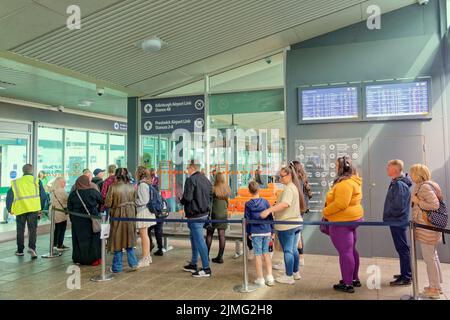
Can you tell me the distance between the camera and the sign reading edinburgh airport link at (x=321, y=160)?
655 centimetres

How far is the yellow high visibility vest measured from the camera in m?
6.61

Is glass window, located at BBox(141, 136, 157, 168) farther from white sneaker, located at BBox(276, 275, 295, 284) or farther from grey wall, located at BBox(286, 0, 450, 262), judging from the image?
white sneaker, located at BBox(276, 275, 295, 284)

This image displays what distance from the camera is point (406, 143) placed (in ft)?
20.6

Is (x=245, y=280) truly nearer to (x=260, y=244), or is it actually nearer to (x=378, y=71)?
(x=260, y=244)

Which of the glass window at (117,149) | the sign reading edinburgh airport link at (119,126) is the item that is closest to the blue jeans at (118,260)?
the sign reading edinburgh airport link at (119,126)

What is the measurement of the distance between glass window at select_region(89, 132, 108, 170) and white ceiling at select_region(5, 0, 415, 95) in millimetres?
6567

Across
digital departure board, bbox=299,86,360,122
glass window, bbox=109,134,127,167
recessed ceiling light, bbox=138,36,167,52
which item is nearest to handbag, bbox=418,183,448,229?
digital departure board, bbox=299,86,360,122

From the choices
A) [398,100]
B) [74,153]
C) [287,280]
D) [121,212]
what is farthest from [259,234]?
[74,153]

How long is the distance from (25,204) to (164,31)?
4038mm

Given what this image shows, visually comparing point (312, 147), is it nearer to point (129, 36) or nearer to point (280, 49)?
point (280, 49)

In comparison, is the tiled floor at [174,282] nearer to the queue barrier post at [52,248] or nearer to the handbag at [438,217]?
the queue barrier post at [52,248]

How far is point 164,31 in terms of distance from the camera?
559 cm
